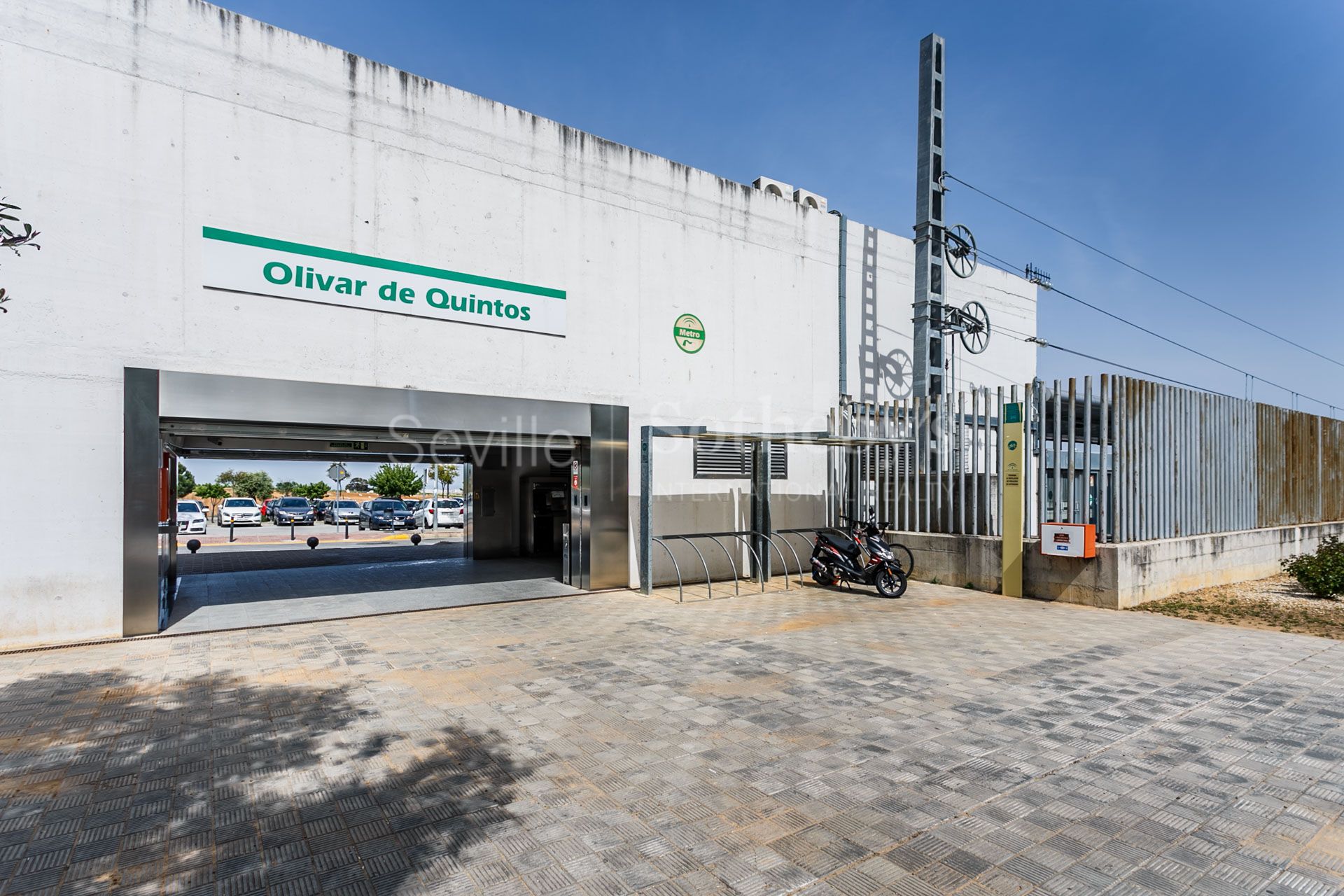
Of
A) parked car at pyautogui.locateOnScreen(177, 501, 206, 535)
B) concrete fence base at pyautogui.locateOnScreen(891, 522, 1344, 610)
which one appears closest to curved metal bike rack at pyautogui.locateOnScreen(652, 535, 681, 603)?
concrete fence base at pyautogui.locateOnScreen(891, 522, 1344, 610)

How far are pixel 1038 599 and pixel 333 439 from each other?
389 inches

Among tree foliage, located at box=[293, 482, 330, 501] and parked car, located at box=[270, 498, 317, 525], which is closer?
parked car, located at box=[270, 498, 317, 525]

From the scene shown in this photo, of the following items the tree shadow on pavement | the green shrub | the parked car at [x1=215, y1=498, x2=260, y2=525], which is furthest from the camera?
the parked car at [x1=215, y1=498, x2=260, y2=525]

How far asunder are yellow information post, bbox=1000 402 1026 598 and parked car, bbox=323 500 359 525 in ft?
82.3

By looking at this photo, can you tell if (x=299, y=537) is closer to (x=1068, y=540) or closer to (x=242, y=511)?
(x=242, y=511)

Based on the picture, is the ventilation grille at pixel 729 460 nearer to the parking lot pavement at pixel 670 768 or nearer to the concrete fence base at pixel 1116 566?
the concrete fence base at pixel 1116 566

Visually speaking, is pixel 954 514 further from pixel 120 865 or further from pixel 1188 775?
pixel 120 865

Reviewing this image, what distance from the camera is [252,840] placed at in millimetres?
3246

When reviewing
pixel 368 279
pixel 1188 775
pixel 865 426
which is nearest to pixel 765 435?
pixel 865 426

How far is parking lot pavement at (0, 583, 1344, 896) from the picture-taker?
3.05 m

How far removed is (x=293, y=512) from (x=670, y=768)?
31323 millimetres

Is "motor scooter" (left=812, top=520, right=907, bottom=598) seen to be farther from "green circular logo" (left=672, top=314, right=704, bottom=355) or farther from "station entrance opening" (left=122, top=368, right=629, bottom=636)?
"green circular logo" (left=672, top=314, right=704, bottom=355)

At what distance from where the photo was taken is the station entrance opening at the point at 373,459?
7418mm

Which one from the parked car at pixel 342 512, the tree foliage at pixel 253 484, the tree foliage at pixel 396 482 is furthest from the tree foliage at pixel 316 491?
the parked car at pixel 342 512
